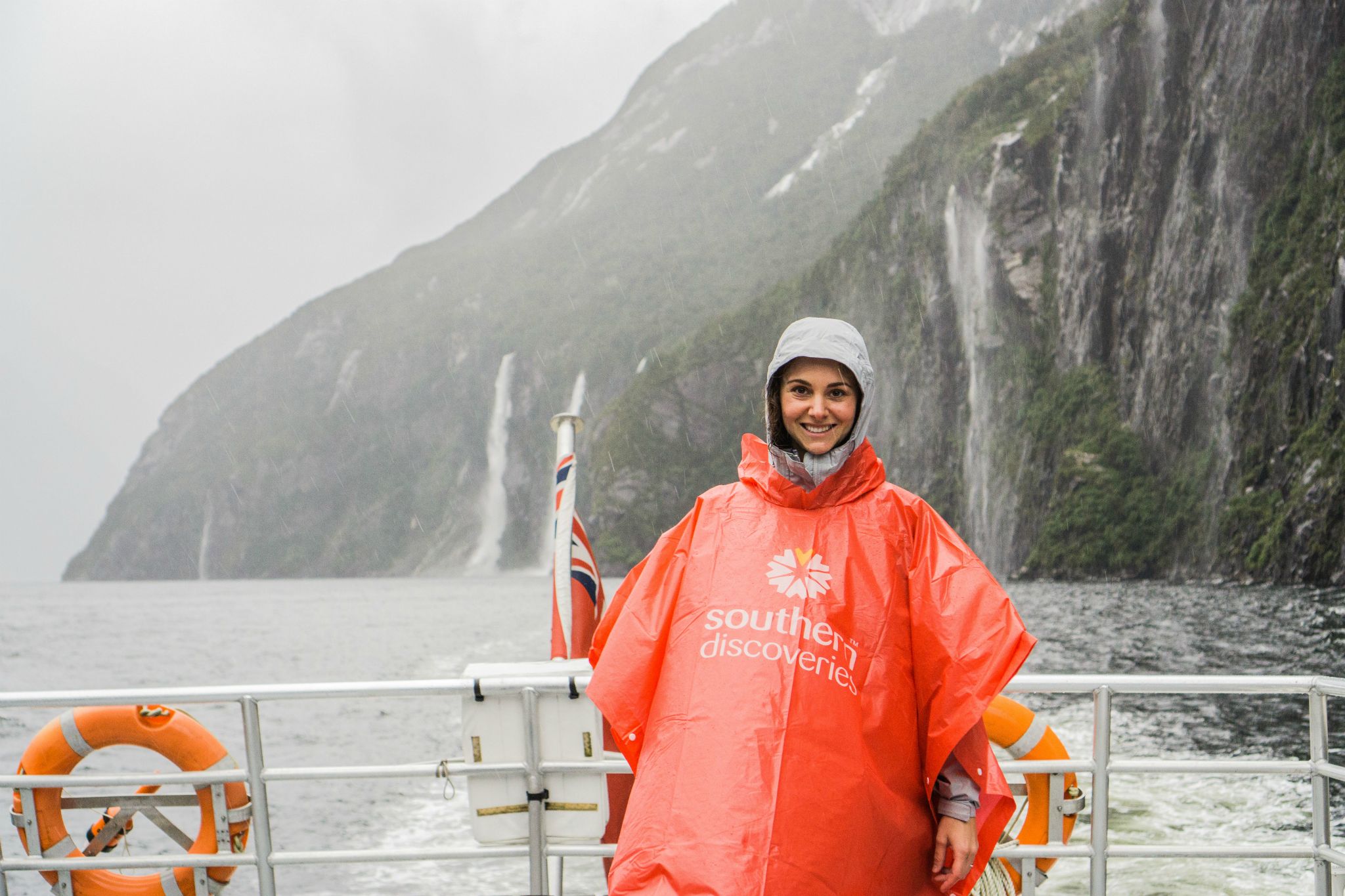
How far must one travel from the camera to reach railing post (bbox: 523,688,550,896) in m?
3.52

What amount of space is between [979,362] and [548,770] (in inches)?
→ 2936

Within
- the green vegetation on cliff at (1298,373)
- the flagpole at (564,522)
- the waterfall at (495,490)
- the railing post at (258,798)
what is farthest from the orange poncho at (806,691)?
the waterfall at (495,490)

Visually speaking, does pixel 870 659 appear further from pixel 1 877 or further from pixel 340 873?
pixel 340 873

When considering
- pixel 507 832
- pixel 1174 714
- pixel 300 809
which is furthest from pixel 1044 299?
pixel 507 832

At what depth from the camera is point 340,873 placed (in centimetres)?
1120

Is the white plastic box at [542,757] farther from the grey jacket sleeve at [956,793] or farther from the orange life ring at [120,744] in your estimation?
the grey jacket sleeve at [956,793]

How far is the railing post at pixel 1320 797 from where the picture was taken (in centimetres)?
328

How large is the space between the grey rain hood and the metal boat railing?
1.59 m

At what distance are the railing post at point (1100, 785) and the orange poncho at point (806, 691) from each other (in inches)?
62.9

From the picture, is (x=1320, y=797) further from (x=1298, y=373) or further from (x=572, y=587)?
(x=1298, y=373)

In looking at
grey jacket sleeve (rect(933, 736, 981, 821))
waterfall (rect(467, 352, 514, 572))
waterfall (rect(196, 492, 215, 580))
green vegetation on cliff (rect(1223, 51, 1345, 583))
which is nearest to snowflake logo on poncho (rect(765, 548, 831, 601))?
grey jacket sleeve (rect(933, 736, 981, 821))

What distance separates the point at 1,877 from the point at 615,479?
105m

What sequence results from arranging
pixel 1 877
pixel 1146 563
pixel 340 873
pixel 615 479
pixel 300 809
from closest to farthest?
pixel 1 877, pixel 340 873, pixel 300 809, pixel 1146 563, pixel 615 479

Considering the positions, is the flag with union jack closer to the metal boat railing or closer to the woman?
the metal boat railing
